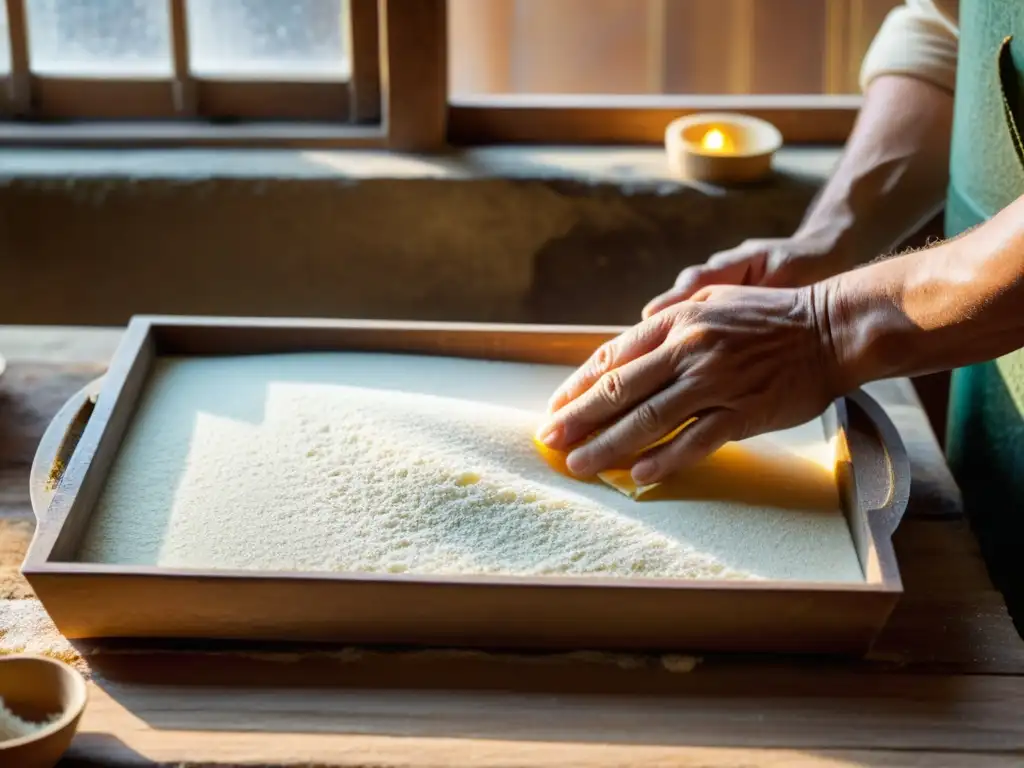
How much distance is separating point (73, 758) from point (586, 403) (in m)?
0.53

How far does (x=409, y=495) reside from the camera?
3.51ft

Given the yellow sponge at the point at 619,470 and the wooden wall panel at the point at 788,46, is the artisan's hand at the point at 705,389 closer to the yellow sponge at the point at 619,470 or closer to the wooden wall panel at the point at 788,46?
the yellow sponge at the point at 619,470

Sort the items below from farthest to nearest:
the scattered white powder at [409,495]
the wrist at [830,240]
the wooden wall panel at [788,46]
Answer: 1. the wooden wall panel at [788,46]
2. the wrist at [830,240]
3. the scattered white powder at [409,495]

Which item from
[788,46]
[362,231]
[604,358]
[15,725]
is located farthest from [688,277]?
[788,46]

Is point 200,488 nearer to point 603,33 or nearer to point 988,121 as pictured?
point 988,121

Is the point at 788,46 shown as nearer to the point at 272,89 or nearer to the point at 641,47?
the point at 641,47

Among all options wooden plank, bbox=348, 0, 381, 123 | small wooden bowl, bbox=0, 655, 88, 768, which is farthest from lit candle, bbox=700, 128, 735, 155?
small wooden bowl, bbox=0, 655, 88, 768

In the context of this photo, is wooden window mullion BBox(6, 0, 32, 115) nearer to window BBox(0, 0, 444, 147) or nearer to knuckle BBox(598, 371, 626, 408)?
window BBox(0, 0, 444, 147)

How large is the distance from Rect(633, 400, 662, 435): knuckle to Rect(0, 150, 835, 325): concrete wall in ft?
2.64

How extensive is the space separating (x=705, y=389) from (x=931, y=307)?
0.21 meters

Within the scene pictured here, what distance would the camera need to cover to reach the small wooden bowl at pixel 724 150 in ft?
6.07

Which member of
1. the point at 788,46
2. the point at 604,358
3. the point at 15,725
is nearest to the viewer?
the point at 15,725

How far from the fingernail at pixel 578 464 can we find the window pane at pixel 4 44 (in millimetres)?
1317

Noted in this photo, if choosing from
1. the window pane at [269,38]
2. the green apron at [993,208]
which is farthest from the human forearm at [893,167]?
the window pane at [269,38]
